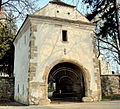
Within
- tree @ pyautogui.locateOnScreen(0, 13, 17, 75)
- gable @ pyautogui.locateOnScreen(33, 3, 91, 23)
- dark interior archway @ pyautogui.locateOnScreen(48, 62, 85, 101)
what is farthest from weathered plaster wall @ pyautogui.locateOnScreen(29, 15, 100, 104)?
tree @ pyautogui.locateOnScreen(0, 13, 17, 75)

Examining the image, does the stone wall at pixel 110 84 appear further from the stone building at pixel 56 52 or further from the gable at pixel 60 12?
the gable at pixel 60 12

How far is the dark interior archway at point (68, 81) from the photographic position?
15938mm

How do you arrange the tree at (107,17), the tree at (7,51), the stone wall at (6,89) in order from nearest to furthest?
the tree at (107,17) < the stone wall at (6,89) < the tree at (7,51)

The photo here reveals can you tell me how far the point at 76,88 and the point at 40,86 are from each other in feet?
14.9

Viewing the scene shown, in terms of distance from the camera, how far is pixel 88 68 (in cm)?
1519

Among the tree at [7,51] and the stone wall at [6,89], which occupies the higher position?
the tree at [7,51]

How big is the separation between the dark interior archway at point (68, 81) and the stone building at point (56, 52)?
8cm

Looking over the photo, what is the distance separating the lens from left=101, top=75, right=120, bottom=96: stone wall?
2012cm

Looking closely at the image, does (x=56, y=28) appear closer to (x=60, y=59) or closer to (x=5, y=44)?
(x=60, y=59)

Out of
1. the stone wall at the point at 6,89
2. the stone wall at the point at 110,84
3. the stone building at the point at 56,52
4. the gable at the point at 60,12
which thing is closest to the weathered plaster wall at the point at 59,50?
the stone building at the point at 56,52

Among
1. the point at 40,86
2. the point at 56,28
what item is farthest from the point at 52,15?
the point at 40,86

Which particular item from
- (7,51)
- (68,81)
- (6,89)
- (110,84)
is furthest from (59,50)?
Result: (7,51)

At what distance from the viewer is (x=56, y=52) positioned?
14.3 meters

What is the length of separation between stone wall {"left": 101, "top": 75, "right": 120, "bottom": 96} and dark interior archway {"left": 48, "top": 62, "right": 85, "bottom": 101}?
3907 millimetres
